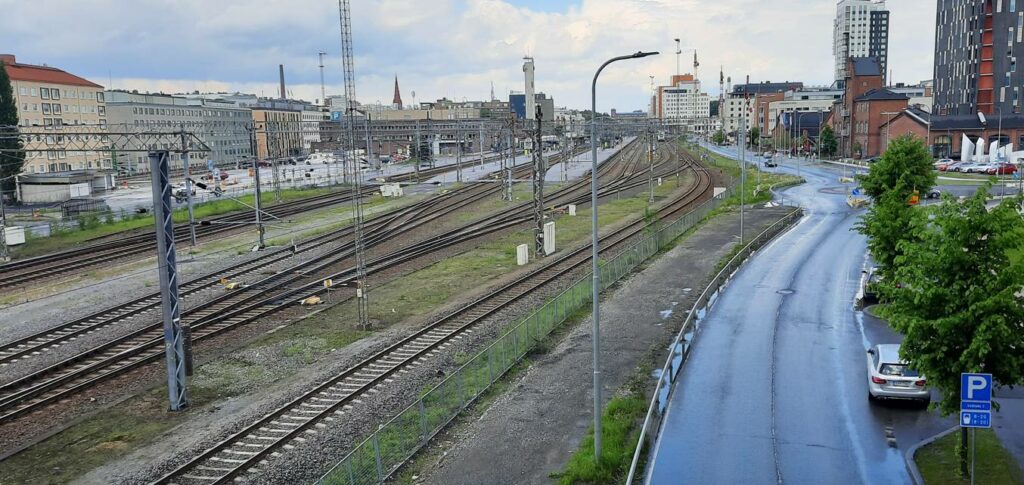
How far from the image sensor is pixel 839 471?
1588cm

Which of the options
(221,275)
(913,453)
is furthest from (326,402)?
(221,275)

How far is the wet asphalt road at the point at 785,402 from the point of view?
16.2 m

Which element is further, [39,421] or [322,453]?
[39,421]

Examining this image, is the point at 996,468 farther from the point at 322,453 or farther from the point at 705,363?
the point at 322,453

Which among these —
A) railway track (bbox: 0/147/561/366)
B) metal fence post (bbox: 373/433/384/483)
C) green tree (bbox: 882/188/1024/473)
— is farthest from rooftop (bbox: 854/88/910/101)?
metal fence post (bbox: 373/433/384/483)

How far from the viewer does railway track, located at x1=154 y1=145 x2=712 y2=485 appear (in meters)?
16.7

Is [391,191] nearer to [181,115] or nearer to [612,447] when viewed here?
[181,115]

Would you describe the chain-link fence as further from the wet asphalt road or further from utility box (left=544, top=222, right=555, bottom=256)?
utility box (left=544, top=222, right=555, bottom=256)

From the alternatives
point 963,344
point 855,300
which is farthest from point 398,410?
point 855,300

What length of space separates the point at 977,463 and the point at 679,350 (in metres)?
8.89

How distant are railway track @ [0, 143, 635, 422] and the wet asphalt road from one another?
1582 centimetres

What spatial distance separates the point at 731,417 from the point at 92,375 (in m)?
17.8

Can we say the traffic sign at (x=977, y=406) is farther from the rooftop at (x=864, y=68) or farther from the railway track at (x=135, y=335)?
the rooftop at (x=864, y=68)

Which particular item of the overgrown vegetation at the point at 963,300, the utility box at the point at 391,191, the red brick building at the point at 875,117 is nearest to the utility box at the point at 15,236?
the utility box at the point at 391,191
